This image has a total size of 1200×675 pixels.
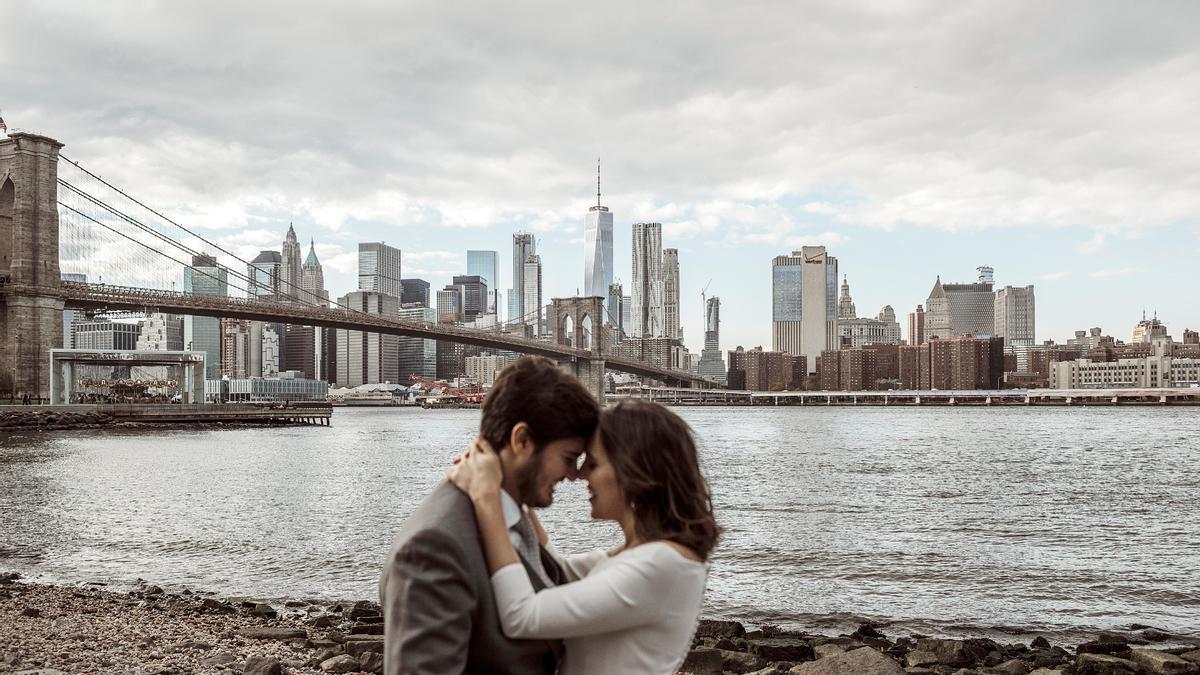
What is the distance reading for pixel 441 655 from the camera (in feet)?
7.07

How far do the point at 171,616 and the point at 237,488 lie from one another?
1516 cm

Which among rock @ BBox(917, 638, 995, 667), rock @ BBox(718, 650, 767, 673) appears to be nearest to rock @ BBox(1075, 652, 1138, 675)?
rock @ BBox(917, 638, 995, 667)

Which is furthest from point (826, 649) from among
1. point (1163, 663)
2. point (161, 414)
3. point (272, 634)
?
point (161, 414)

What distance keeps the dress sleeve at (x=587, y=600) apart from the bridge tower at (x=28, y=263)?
5763 cm

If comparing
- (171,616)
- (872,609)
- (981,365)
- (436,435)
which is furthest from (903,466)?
(981,365)

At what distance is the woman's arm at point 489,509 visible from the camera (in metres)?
2.23

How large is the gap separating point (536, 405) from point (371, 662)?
5.28m

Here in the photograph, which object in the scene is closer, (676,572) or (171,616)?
(676,572)

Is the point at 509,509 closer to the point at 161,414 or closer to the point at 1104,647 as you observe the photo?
the point at 1104,647

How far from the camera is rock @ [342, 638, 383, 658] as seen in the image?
24.0 ft

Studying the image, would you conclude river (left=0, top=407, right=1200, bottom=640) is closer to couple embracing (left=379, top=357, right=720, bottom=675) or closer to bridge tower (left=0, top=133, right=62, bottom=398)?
couple embracing (left=379, top=357, right=720, bottom=675)

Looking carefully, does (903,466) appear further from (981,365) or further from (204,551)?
(981,365)

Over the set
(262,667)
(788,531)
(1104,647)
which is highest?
(262,667)

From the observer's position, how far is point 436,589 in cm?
213
